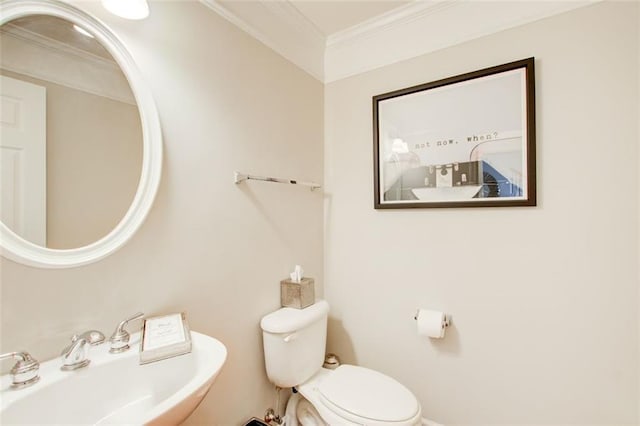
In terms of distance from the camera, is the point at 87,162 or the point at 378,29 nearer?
the point at 87,162

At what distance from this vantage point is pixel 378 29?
5.73 feet

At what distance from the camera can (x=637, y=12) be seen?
1175 mm

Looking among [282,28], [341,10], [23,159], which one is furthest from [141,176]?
[341,10]

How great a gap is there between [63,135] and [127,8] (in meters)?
0.44

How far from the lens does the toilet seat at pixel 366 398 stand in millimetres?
1196

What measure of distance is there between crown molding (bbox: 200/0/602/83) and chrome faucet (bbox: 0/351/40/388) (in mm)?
1370

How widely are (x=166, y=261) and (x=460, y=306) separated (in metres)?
1.39

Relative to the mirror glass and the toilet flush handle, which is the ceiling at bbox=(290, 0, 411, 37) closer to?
the mirror glass

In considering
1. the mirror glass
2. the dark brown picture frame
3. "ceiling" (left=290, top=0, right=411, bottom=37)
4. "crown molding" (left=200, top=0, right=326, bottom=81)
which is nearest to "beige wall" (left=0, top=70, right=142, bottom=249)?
the mirror glass

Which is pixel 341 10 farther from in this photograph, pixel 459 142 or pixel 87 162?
pixel 87 162

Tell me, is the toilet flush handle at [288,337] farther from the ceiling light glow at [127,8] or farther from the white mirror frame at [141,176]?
the ceiling light glow at [127,8]

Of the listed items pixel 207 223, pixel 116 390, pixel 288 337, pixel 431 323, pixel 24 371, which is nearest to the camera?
pixel 24 371

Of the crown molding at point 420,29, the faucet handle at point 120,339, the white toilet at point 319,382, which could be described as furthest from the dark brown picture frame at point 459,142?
the faucet handle at point 120,339

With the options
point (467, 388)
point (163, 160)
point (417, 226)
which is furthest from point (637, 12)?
point (163, 160)
